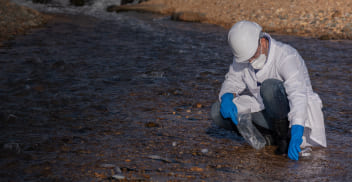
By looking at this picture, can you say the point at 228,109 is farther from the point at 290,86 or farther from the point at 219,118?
the point at 290,86

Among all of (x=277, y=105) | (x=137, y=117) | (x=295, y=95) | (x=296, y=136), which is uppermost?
(x=295, y=95)

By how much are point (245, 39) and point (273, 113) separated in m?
0.82

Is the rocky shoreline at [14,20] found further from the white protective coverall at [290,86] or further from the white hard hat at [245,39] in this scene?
the white hard hat at [245,39]

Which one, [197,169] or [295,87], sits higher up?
[295,87]

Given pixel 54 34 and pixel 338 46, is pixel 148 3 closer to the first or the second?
pixel 54 34

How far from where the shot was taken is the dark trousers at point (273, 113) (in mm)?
4164

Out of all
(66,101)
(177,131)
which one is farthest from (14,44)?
(177,131)

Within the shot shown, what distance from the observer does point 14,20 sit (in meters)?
16.1

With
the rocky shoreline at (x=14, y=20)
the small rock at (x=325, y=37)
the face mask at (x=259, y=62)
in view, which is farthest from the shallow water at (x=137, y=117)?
the rocky shoreline at (x=14, y=20)

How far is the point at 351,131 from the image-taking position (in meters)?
5.50

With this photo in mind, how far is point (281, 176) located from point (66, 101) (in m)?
3.86

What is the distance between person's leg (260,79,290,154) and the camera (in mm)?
4156

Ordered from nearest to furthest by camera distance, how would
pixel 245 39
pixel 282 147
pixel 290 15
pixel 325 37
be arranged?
1. pixel 245 39
2. pixel 282 147
3. pixel 325 37
4. pixel 290 15

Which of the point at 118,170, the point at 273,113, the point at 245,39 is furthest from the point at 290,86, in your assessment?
the point at 118,170
